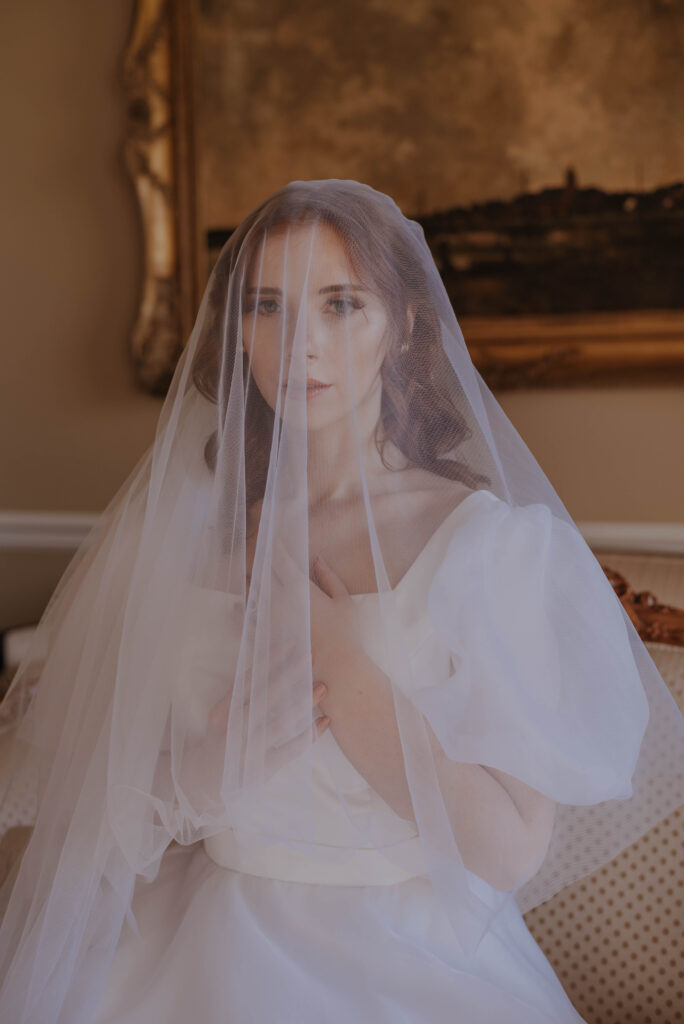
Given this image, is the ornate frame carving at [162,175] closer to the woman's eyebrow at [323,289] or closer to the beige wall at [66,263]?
the beige wall at [66,263]

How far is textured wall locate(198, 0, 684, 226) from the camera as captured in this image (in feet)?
6.36

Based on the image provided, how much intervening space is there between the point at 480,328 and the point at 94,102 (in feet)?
3.72

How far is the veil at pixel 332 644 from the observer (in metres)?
1.00

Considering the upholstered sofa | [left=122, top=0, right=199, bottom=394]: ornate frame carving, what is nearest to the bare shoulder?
the upholstered sofa

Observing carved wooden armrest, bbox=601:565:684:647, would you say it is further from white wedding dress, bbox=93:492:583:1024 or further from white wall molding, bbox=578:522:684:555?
white wedding dress, bbox=93:492:583:1024

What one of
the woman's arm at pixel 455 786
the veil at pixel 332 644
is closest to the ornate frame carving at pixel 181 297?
the veil at pixel 332 644

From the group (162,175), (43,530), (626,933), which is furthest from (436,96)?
(626,933)

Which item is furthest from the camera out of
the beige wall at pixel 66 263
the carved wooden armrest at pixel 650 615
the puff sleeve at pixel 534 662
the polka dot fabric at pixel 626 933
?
the beige wall at pixel 66 263

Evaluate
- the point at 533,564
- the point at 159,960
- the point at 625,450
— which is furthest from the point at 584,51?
the point at 159,960

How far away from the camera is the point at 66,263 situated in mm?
2377

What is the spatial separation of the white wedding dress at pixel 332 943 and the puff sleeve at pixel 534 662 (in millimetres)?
27

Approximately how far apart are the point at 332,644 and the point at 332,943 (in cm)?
35

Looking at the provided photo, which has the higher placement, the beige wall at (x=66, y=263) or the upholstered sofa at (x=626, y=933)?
the beige wall at (x=66, y=263)

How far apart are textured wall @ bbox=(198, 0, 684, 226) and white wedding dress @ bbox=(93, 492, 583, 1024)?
3.83 ft
